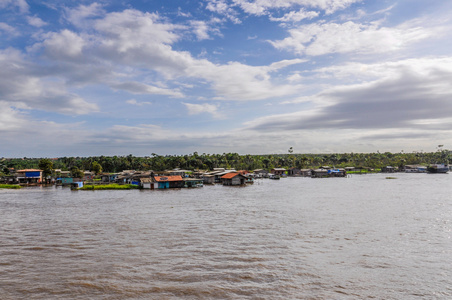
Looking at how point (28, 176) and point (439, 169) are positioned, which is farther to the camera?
point (439, 169)

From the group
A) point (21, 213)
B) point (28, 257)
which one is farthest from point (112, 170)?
point (28, 257)

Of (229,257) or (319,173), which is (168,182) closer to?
(229,257)

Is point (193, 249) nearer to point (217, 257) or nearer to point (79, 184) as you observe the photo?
point (217, 257)

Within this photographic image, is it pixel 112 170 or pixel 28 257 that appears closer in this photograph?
pixel 28 257

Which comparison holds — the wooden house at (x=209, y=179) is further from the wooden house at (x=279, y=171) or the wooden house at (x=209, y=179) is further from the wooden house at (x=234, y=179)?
the wooden house at (x=279, y=171)

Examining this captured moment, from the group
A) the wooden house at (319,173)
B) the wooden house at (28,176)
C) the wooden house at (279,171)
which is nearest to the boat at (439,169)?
the wooden house at (319,173)

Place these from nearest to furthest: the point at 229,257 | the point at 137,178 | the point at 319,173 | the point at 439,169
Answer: the point at 229,257
the point at 137,178
the point at 319,173
the point at 439,169

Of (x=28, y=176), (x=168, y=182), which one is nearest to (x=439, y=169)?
(x=168, y=182)

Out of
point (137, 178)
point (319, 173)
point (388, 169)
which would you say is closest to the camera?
point (137, 178)

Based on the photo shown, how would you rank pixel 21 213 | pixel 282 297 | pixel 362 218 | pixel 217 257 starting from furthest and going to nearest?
pixel 21 213, pixel 362 218, pixel 217 257, pixel 282 297
